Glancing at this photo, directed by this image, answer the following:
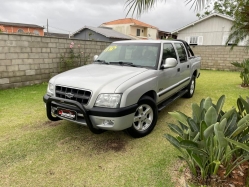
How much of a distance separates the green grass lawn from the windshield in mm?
1362

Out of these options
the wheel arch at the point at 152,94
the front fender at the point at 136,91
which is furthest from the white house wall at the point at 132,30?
the front fender at the point at 136,91

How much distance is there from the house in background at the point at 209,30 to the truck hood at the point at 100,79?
20.2 m

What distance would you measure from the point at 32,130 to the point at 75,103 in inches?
58.8

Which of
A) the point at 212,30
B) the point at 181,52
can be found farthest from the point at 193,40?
the point at 181,52

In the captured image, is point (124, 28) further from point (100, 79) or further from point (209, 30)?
point (100, 79)

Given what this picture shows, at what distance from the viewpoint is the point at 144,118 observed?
3.33 metres

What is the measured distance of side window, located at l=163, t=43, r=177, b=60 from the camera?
4046 millimetres

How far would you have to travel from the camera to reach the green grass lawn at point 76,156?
91.0 inches

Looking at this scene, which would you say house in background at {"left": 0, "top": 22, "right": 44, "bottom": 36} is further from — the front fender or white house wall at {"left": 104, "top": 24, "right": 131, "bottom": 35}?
the front fender

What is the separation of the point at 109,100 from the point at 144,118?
912 mm

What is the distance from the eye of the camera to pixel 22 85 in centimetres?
671

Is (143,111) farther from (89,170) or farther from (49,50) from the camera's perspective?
(49,50)

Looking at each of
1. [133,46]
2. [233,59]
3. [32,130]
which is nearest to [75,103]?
[32,130]

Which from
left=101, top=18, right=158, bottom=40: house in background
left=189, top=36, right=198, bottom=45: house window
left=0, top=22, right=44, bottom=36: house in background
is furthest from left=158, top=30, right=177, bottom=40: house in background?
left=0, top=22, right=44, bottom=36: house in background
